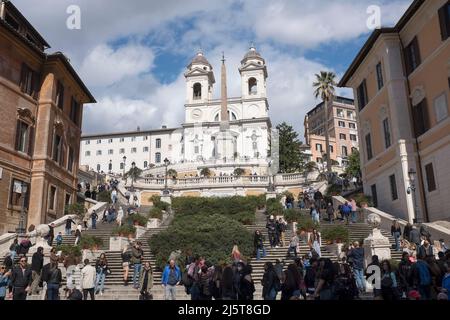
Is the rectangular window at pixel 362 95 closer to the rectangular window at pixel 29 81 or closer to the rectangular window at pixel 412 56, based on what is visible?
the rectangular window at pixel 412 56

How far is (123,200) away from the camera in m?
42.2

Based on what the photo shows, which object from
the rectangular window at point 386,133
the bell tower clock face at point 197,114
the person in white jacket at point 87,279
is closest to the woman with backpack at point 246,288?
the person in white jacket at point 87,279

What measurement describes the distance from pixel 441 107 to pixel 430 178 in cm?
406

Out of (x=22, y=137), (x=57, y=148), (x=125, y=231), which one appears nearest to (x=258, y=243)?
(x=125, y=231)

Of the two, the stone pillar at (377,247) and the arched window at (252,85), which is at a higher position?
the arched window at (252,85)

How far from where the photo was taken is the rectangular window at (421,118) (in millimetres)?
24789

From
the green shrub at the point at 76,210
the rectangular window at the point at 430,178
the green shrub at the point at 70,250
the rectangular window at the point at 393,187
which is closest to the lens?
the green shrub at the point at 70,250

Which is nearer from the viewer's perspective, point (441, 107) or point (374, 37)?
point (441, 107)

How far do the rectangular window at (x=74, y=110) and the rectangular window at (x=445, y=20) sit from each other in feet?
87.9

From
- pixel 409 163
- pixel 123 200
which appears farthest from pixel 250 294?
pixel 123 200

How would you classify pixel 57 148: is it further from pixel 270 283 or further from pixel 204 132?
pixel 204 132

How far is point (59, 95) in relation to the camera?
1251 inches

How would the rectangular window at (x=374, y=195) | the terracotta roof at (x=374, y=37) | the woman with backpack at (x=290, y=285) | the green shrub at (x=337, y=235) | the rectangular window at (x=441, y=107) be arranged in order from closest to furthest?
the woman with backpack at (x=290, y=285) < the green shrub at (x=337, y=235) < the rectangular window at (x=441, y=107) < the terracotta roof at (x=374, y=37) < the rectangular window at (x=374, y=195)
